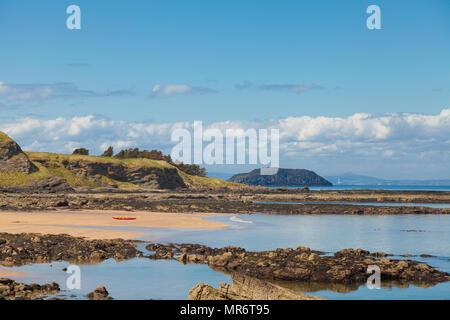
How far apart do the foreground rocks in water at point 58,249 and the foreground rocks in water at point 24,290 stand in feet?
19.7

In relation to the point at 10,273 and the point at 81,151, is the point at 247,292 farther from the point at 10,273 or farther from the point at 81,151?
the point at 81,151

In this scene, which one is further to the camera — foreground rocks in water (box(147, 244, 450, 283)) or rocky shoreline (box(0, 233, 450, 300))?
foreground rocks in water (box(147, 244, 450, 283))

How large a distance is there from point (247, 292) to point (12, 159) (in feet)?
319

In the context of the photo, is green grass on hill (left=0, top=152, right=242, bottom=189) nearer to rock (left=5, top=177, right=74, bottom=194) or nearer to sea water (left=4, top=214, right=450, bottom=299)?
rock (left=5, top=177, right=74, bottom=194)

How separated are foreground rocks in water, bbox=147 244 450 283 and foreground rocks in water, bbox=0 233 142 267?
247 cm

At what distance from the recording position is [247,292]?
1341cm

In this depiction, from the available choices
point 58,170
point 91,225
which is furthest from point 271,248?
point 58,170

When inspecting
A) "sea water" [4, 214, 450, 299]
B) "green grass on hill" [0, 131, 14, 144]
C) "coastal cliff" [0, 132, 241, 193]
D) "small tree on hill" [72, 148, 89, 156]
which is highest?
"green grass on hill" [0, 131, 14, 144]

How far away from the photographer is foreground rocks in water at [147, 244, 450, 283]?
72.3ft

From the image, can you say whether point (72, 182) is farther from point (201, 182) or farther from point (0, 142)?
point (201, 182)

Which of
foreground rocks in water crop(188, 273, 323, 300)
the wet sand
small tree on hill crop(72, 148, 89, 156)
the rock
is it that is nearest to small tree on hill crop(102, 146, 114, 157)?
small tree on hill crop(72, 148, 89, 156)

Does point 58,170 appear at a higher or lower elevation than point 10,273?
higher

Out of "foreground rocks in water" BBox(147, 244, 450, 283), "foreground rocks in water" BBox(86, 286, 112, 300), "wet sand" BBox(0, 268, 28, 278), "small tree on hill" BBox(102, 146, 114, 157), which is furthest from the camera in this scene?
"small tree on hill" BBox(102, 146, 114, 157)
